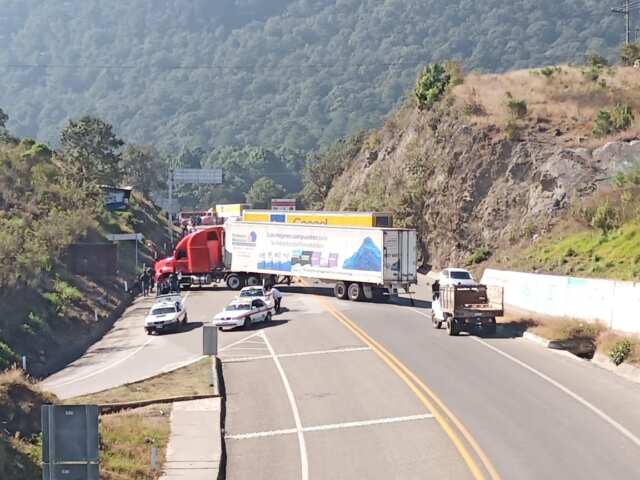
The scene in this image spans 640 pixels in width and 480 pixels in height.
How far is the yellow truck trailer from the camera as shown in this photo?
158ft

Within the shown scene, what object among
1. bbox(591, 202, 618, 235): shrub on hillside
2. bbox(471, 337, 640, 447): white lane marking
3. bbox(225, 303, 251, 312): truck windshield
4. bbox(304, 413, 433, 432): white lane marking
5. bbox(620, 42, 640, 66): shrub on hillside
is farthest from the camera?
bbox(620, 42, 640, 66): shrub on hillside

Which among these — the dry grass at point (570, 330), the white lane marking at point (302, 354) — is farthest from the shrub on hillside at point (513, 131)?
the white lane marking at point (302, 354)

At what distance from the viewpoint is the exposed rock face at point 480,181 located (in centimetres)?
5922

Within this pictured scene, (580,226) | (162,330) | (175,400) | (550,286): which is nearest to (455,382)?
(175,400)

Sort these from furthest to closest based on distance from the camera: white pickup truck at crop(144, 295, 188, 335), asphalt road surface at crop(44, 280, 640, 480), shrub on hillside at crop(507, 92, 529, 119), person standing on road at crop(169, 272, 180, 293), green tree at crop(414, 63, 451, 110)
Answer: green tree at crop(414, 63, 451, 110) → shrub on hillside at crop(507, 92, 529, 119) → person standing on road at crop(169, 272, 180, 293) → white pickup truck at crop(144, 295, 188, 335) → asphalt road surface at crop(44, 280, 640, 480)

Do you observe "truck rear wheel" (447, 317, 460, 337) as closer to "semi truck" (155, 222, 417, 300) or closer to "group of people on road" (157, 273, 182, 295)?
"semi truck" (155, 222, 417, 300)

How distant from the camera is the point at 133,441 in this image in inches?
771

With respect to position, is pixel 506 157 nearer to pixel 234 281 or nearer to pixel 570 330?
pixel 234 281

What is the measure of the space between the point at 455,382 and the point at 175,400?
24.7 feet

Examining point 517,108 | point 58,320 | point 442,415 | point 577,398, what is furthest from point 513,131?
point 442,415

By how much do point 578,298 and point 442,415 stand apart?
14.1 m

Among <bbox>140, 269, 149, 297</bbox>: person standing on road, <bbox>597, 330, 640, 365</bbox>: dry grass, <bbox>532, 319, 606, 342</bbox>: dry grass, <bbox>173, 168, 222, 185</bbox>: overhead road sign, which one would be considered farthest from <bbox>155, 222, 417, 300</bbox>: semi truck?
<bbox>173, 168, 222, 185</bbox>: overhead road sign

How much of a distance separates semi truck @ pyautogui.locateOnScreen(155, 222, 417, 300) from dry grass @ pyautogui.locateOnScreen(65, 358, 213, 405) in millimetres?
17768

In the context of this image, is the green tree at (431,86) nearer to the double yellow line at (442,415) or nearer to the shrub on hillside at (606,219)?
the shrub on hillside at (606,219)
